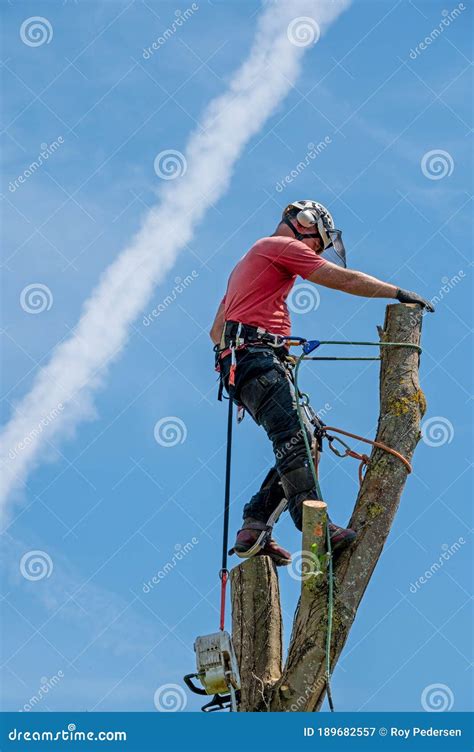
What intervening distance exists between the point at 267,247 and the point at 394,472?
6.94 feet

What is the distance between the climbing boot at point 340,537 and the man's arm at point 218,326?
2.36 metres

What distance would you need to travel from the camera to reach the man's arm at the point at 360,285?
8.44m

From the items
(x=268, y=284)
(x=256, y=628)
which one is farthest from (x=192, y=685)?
(x=268, y=284)

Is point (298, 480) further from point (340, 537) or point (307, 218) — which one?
point (307, 218)

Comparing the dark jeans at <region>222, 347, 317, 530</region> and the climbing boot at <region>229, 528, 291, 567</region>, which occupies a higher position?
the dark jeans at <region>222, 347, 317, 530</region>

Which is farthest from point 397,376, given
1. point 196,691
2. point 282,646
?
point 196,691

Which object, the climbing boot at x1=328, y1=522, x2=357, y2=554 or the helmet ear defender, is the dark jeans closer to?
the climbing boot at x1=328, y1=522, x2=357, y2=554

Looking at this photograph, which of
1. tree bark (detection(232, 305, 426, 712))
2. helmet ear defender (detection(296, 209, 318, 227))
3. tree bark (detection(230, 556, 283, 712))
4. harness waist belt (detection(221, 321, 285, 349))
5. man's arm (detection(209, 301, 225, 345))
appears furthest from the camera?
man's arm (detection(209, 301, 225, 345))

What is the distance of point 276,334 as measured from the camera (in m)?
8.85

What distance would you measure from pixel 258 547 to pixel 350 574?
3.79 ft

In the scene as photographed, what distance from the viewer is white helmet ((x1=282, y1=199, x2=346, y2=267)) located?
920 cm

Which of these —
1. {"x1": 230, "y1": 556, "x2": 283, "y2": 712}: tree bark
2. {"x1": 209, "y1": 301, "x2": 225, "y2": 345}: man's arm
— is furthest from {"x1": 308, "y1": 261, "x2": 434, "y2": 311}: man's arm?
{"x1": 230, "y1": 556, "x2": 283, "y2": 712}: tree bark

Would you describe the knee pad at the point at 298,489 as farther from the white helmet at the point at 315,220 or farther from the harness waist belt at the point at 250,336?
the white helmet at the point at 315,220

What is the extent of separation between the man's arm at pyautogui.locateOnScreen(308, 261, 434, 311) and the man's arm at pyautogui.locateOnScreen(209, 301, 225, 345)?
1328mm
